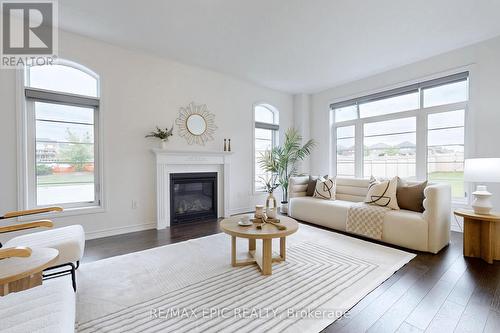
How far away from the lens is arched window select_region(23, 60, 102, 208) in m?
2.87

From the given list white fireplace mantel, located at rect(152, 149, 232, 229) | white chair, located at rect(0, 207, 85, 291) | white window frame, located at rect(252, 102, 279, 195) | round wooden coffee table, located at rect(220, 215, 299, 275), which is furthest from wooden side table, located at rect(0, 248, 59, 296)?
white window frame, located at rect(252, 102, 279, 195)

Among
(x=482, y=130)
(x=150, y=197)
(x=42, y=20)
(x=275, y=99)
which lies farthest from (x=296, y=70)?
(x=42, y=20)

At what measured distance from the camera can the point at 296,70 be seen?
4250mm

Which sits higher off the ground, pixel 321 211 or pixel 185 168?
pixel 185 168

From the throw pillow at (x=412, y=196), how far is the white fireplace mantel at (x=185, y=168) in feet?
9.37

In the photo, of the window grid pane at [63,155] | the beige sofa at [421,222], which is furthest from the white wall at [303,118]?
the window grid pane at [63,155]

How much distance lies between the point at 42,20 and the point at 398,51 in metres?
4.94

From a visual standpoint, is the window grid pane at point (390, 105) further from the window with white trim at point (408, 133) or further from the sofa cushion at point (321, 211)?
the sofa cushion at point (321, 211)

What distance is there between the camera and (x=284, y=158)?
497cm

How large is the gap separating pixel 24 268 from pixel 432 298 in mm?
2849

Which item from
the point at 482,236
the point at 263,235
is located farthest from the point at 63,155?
the point at 482,236

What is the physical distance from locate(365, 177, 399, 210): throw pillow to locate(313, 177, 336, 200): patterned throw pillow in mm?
729

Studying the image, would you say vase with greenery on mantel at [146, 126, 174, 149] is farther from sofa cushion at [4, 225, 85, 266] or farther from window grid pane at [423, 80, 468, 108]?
window grid pane at [423, 80, 468, 108]

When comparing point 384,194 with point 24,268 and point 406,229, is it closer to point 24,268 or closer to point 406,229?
point 406,229
